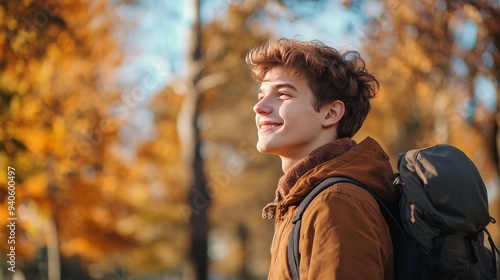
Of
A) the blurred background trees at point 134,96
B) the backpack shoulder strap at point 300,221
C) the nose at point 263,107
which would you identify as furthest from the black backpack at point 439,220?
the blurred background trees at point 134,96

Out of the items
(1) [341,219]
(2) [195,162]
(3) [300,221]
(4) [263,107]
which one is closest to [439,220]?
(1) [341,219]

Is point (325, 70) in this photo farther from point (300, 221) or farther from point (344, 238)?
point (344, 238)

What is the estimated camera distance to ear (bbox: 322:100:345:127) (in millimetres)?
2533

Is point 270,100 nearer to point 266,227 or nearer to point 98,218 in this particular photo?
point 98,218

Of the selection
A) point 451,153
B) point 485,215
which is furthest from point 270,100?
point 485,215

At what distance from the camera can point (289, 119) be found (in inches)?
98.0

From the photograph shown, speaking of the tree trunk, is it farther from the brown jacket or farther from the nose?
the brown jacket

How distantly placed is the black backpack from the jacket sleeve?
0.18 ft

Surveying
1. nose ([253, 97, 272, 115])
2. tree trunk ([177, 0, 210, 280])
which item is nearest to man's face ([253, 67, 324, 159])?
nose ([253, 97, 272, 115])

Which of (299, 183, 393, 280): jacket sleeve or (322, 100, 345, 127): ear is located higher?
(322, 100, 345, 127): ear

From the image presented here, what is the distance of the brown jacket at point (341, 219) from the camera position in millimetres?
2021

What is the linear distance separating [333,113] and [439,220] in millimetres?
627

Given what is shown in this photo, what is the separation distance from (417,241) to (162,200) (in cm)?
2499

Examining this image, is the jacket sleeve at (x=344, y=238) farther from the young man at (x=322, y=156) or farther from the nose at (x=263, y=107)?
the nose at (x=263, y=107)
